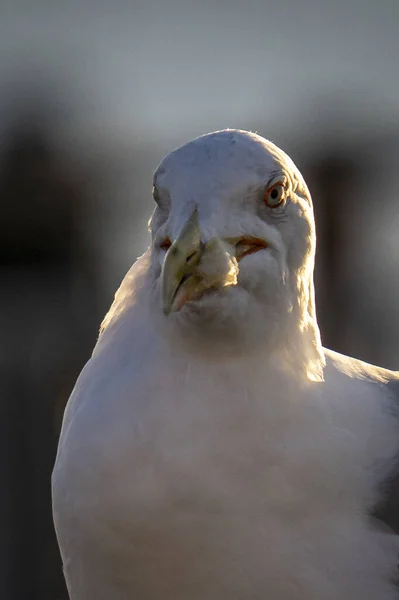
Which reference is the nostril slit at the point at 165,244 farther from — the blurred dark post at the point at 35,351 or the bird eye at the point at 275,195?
the blurred dark post at the point at 35,351

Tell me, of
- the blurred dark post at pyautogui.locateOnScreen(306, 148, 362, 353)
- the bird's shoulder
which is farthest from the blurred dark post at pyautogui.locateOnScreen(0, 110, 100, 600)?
the bird's shoulder

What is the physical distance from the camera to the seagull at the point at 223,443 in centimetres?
196

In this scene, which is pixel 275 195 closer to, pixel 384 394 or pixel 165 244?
pixel 165 244

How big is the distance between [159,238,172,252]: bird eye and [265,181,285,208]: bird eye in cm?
19

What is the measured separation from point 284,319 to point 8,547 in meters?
6.68

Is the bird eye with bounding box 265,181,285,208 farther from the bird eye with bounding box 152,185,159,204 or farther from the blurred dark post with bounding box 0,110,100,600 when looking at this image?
the blurred dark post with bounding box 0,110,100,600

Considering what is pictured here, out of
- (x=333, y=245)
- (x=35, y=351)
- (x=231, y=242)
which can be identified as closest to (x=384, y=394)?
(x=231, y=242)

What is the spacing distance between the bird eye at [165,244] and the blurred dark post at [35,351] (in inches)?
220

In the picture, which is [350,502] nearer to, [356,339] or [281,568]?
[281,568]

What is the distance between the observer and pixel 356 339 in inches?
350

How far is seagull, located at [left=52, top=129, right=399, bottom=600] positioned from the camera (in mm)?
1962

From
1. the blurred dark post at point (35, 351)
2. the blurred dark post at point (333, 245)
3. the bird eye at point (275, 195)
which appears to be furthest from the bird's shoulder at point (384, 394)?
the blurred dark post at point (333, 245)

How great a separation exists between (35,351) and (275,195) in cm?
663

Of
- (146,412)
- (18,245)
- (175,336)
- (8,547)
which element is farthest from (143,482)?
(18,245)
